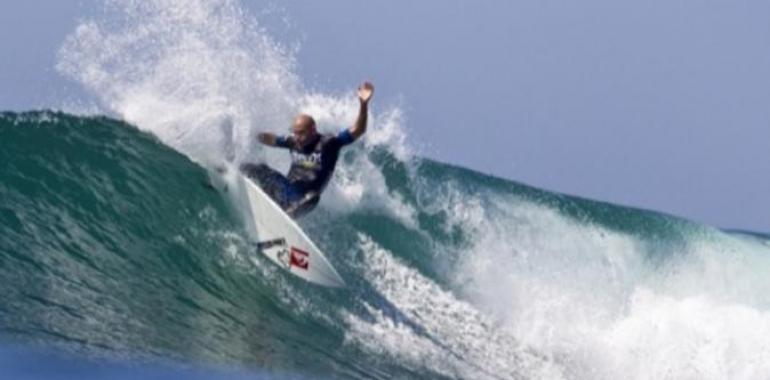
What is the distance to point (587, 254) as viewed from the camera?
52.0ft

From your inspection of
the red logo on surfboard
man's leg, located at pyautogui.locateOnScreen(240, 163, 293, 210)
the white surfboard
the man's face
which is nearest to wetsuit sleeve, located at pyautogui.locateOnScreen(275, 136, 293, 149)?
the man's face

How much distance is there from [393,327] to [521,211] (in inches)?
236

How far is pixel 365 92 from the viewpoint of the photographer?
11023 mm

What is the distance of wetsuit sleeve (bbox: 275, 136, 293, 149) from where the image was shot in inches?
446

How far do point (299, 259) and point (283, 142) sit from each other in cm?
133

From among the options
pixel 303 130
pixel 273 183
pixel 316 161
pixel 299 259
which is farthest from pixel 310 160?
pixel 299 259

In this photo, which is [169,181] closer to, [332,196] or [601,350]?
[332,196]

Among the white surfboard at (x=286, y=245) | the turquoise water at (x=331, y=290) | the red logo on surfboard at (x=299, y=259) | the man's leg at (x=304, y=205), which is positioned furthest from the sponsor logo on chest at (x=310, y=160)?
the red logo on surfboard at (x=299, y=259)

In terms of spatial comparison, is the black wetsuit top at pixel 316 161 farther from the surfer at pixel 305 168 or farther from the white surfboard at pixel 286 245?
the white surfboard at pixel 286 245

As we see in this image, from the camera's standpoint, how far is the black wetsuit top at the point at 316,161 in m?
11.2

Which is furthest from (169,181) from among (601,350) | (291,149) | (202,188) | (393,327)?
(601,350)

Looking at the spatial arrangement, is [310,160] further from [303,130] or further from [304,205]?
[304,205]

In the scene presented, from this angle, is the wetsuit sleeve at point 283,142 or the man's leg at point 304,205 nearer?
the man's leg at point 304,205

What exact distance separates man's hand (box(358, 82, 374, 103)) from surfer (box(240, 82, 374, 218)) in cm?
1
